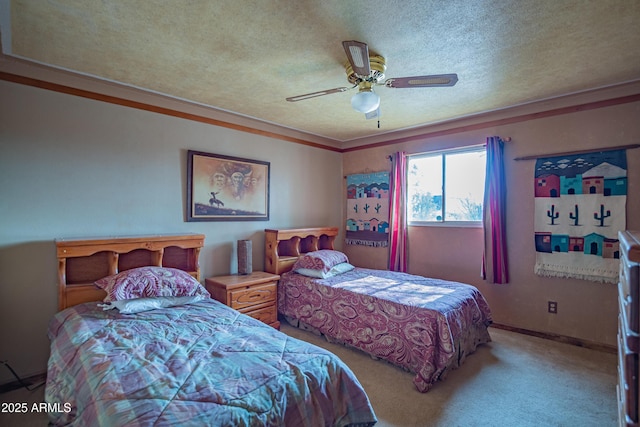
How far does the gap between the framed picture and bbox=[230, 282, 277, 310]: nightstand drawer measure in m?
0.92

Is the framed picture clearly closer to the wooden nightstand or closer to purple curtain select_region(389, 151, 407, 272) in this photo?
the wooden nightstand

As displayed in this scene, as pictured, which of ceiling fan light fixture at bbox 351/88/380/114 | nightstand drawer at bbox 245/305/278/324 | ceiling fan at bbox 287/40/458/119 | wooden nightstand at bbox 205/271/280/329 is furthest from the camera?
nightstand drawer at bbox 245/305/278/324

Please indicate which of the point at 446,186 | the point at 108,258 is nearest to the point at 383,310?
the point at 446,186

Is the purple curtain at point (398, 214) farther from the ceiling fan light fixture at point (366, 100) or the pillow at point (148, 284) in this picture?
the pillow at point (148, 284)

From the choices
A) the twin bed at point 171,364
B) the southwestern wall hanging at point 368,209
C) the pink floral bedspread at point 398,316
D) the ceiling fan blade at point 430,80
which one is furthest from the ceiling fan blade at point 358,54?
the southwestern wall hanging at point 368,209

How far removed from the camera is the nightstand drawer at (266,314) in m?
3.29

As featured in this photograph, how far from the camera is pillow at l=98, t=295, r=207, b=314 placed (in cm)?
224

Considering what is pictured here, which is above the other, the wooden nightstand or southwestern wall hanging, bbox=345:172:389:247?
southwestern wall hanging, bbox=345:172:389:247

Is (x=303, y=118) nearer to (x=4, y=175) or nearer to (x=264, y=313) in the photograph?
(x=264, y=313)

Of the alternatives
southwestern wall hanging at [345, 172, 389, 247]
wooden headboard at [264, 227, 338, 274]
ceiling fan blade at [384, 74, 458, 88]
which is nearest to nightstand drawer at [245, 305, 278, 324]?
wooden headboard at [264, 227, 338, 274]

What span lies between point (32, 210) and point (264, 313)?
2267 mm

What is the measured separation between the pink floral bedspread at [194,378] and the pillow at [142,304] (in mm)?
154

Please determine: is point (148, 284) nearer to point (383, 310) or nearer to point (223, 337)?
point (223, 337)

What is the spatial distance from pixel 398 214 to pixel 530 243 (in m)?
1.62
